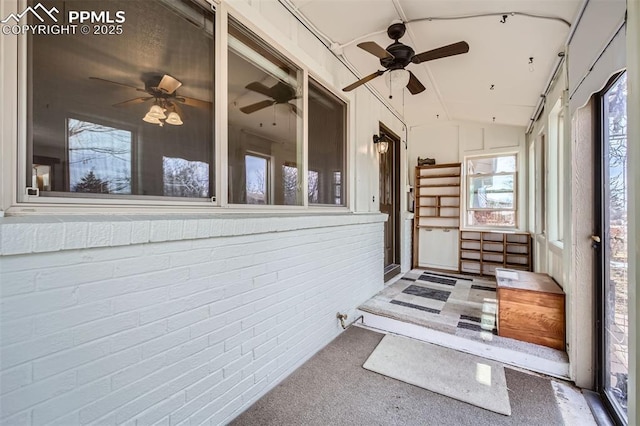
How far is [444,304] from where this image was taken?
3301 millimetres

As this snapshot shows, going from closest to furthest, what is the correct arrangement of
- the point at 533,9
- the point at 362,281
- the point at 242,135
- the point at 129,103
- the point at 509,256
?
the point at 129,103, the point at 242,135, the point at 533,9, the point at 362,281, the point at 509,256

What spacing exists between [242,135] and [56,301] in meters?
1.31

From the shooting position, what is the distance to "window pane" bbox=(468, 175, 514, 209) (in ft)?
16.1

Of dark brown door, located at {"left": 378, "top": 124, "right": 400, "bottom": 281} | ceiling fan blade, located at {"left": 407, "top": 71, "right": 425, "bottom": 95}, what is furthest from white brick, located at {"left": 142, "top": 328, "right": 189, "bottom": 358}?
dark brown door, located at {"left": 378, "top": 124, "right": 400, "bottom": 281}

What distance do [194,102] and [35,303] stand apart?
1175mm

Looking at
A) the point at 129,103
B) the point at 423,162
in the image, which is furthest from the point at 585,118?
the point at 423,162

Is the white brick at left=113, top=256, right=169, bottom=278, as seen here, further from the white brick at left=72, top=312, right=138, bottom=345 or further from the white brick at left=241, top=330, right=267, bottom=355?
the white brick at left=241, top=330, right=267, bottom=355

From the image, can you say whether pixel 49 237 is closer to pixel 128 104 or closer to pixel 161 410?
pixel 128 104

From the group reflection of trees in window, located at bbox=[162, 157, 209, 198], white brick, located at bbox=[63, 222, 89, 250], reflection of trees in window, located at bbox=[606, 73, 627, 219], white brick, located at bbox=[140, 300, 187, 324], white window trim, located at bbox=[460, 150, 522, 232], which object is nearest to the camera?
white brick, located at bbox=[63, 222, 89, 250]

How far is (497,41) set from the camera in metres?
2.44

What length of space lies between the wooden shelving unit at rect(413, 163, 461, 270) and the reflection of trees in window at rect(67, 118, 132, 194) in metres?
5.23

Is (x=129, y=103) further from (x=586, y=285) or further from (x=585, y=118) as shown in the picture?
(x=586, y=285)

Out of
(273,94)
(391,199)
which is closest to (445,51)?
(273,94)

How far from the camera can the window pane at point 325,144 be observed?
2670 millimetres
